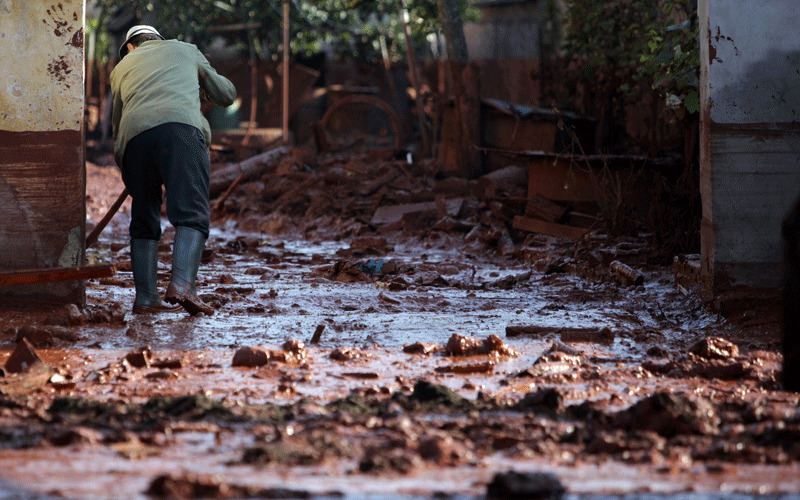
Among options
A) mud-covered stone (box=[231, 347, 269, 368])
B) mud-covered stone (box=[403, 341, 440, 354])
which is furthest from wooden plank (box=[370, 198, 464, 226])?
mud-covered stone (box=[231, 347, 269, 368])

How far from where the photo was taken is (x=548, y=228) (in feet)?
26.4

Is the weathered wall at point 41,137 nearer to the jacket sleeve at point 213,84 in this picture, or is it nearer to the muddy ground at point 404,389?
the muddy ground at point 404,389

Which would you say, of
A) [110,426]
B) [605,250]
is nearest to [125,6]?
[605,250]

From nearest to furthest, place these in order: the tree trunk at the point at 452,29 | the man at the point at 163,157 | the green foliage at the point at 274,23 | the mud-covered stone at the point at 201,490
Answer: the mud-covered stone at the point at 201,490 < the man at the point at 163,157 < the tree trunk at the point at 452,29 < the green foliage at the point at 274,23

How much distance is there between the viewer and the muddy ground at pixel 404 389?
241 cm

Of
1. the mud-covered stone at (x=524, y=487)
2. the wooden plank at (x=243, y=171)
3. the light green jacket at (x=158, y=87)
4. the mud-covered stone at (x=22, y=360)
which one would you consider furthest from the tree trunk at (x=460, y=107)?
the mud-covered stone at (x=524, y=487)

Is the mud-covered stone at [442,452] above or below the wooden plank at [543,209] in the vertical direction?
below

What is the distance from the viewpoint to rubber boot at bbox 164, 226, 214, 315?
491 centimetres

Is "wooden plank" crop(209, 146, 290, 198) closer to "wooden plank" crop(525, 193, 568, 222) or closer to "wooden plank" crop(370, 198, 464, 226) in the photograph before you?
"wooden plank" crop(370, 198, 464, 226)

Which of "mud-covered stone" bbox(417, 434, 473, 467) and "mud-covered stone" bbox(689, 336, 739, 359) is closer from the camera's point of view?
"mud-covered stone" bbox(417, 434, 473, 467)

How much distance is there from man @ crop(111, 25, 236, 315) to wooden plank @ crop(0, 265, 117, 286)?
1.53ft

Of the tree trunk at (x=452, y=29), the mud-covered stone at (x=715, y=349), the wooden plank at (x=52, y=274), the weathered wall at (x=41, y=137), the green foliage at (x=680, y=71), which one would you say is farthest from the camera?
the tree trunk at (x=452, y=29)

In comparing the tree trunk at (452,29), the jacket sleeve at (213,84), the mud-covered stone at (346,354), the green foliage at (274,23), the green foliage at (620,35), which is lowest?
the mud-covered stone at (346,354)

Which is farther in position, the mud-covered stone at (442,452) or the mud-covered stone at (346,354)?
the mud-covered stone at (346,354)
